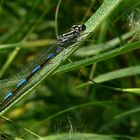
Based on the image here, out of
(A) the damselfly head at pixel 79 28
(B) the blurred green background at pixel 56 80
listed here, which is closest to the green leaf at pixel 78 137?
(A) the damselfly head at pixel 79 28

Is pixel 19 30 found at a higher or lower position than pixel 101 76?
higher

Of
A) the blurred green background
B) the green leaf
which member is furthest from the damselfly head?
the blurred green background

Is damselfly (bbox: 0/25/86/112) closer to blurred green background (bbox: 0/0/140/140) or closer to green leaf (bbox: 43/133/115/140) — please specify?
green leaf (bbox: 43/133/115/140)

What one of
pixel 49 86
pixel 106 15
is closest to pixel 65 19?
pixel 49 86

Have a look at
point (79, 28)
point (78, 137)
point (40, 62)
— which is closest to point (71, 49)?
point (79, 28)

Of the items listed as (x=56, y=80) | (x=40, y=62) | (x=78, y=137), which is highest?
(x=56, y=80)

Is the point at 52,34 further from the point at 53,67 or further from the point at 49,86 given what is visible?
the point at 53,67

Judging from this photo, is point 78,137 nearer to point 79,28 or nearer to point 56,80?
point 79,28

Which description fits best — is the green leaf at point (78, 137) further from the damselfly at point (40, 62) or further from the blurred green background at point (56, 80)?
the blurred green background at point (56, 80)
